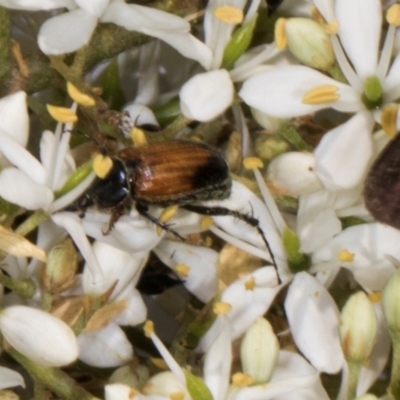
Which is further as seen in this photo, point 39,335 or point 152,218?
point 152,218

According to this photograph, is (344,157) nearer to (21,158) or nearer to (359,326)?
(359,326)

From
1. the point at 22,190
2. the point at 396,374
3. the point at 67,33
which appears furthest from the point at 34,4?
the point at 396,374

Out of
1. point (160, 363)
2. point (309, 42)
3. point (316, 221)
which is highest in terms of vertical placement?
point (309, 42)

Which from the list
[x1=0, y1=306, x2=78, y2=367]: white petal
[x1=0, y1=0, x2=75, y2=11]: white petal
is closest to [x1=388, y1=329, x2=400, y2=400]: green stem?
[x1=0, y1=306, x2=78, y2=367]: white petal

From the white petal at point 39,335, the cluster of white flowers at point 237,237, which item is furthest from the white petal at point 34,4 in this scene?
the white petal at point 39,335

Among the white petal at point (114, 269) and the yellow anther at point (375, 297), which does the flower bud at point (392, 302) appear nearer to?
the yellow anther at point (375, 297)
